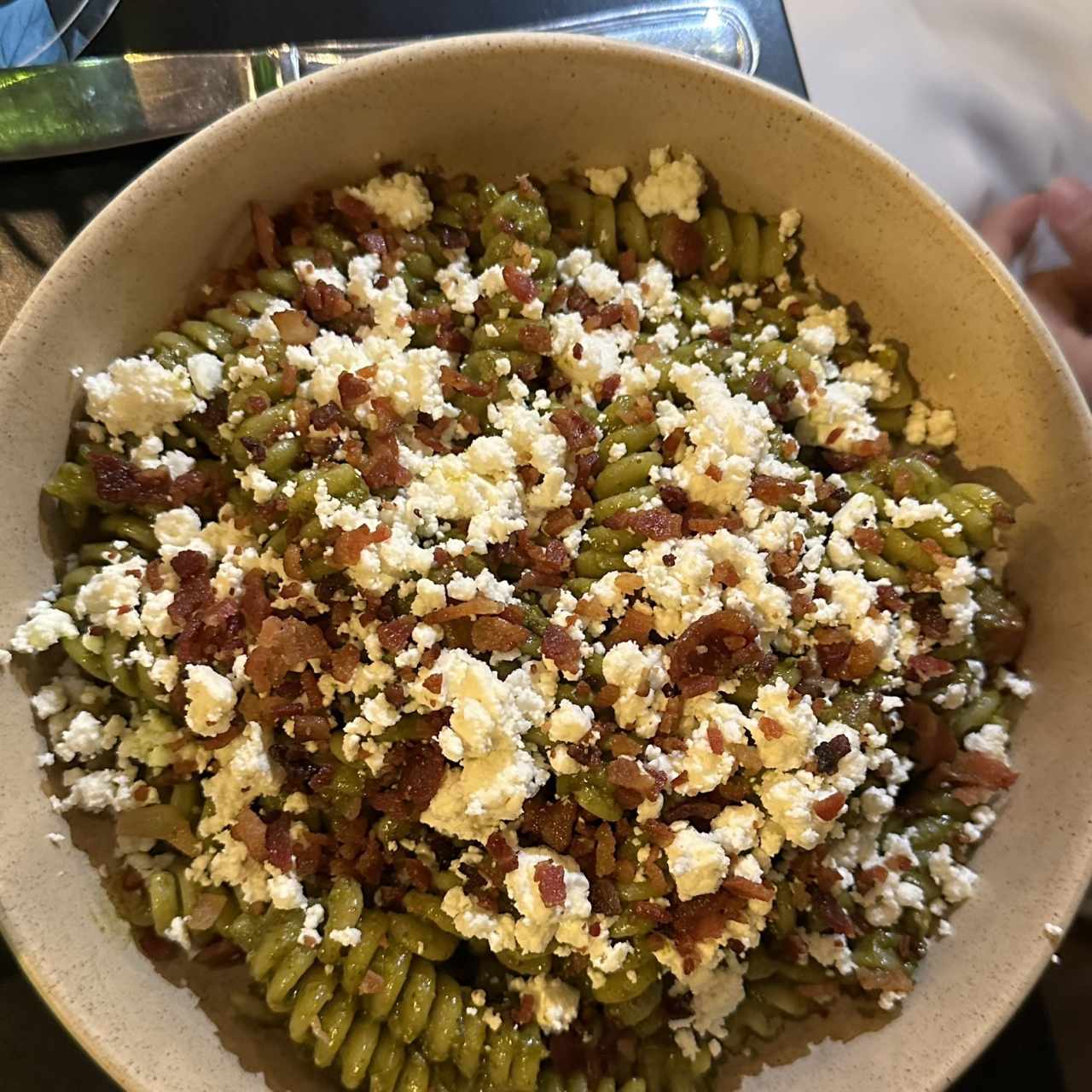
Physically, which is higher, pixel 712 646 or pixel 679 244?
pixel 679 244

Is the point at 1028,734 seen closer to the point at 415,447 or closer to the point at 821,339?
the point at 821,339

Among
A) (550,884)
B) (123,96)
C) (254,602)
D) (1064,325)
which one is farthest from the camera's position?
(1064,325)

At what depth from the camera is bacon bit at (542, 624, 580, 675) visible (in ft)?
5.14

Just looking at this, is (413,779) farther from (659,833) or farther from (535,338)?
(535,338)

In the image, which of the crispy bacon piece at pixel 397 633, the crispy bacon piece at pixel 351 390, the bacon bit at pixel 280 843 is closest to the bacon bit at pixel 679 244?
the crispy bacon piece at pixel 351 390

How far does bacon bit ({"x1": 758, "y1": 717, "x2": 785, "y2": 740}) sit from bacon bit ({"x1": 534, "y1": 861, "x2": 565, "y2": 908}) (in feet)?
1.31

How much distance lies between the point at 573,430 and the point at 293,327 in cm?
55

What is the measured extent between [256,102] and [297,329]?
0.40 m

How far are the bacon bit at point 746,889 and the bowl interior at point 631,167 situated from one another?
38 cm

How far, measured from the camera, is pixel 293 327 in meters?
1.73

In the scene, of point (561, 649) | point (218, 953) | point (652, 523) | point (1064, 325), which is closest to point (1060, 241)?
point (1064, 325)


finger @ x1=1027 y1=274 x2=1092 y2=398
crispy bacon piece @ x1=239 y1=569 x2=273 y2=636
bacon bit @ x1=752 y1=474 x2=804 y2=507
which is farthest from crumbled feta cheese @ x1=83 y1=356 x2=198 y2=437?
finger @ x1=1027 y1=274 x2=1092 y2=398

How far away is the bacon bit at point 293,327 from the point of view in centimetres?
173

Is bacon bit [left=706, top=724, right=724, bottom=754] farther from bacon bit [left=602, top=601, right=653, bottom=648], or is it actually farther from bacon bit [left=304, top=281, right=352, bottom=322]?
bacon bit [left=304, top=281, right=352, bottom=322]
